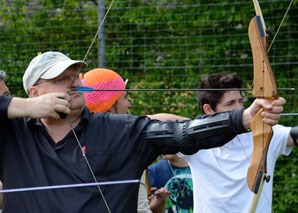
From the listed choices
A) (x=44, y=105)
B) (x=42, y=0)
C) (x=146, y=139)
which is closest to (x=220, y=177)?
(x=146, y=139)

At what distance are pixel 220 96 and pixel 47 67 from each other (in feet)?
3.72

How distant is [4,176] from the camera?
7.50ft

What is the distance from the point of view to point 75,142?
2.26 m

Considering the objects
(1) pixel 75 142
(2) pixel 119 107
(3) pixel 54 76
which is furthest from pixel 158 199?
(3) pixel 54 76

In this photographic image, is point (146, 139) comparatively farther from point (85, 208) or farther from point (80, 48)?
point (80, 48)

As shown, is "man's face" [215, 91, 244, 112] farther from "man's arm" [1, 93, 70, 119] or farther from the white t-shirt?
"man's arm" [1, 93, 70, 119]

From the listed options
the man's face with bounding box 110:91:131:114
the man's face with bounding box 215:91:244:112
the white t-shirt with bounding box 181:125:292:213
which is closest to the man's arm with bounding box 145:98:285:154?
the white t-shirt with bounding box 181:125:292:213

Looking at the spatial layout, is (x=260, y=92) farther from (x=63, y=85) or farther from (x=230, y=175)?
(x=63, y=85)

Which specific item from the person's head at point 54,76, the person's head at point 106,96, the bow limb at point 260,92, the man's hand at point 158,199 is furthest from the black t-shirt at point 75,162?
the man's hand at point 158,199

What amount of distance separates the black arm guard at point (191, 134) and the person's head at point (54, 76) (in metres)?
0.38

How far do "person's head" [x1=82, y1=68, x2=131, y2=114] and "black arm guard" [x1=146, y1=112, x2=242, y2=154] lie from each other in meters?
0.94

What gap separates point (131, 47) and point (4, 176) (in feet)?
9.92

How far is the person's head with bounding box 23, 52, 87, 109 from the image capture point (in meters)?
2.31

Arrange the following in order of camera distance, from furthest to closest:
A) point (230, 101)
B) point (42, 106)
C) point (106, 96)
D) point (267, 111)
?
point (106, 96) → point (230, 101) → point (42, 106) → point (267, 111)
